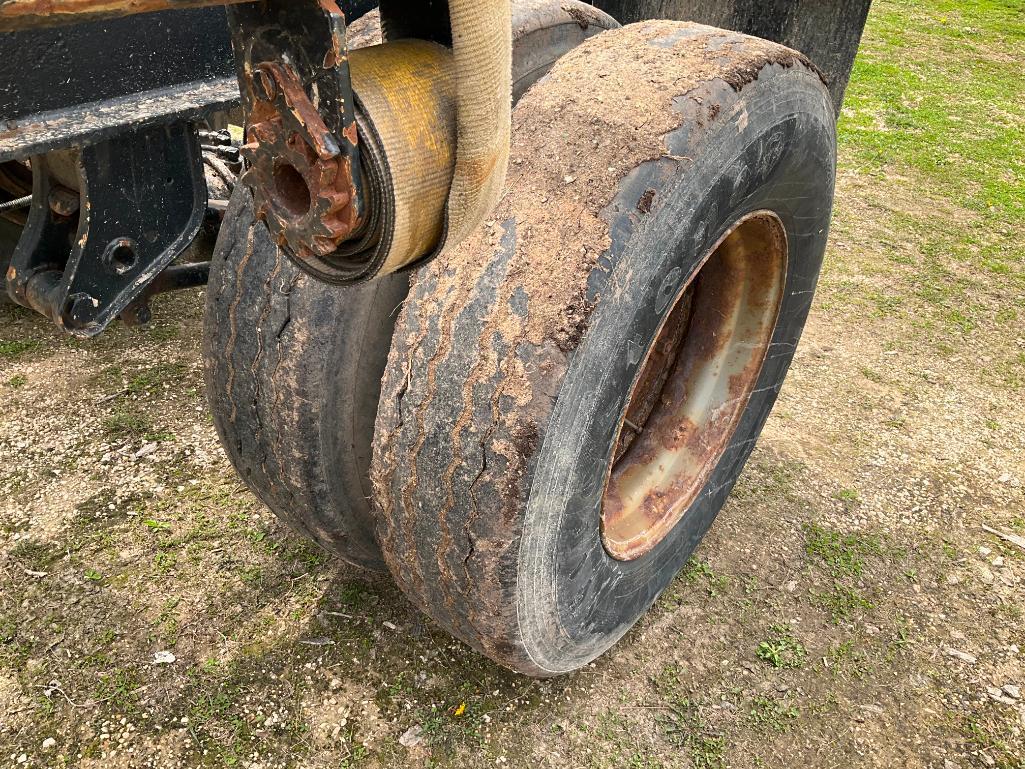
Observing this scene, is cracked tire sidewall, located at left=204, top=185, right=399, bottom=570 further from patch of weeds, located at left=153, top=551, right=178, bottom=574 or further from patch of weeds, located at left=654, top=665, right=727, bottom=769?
patch of weeds, located at left=654, top=665, right=727, bottom=769

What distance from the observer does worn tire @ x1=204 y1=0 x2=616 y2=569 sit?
5.60 feet

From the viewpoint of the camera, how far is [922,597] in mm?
2510

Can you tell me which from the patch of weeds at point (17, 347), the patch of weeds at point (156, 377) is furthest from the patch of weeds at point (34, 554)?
the patch of weeds at point (17, 347)

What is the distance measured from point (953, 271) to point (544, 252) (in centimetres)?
369

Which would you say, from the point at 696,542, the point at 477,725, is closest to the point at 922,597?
the point at 696,542

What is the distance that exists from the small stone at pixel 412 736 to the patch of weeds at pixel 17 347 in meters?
2.15

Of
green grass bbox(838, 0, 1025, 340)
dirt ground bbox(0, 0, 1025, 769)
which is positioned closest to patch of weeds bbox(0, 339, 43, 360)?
dirt ground bbox(0, 0, 1025, 769)

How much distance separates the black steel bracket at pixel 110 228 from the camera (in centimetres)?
172

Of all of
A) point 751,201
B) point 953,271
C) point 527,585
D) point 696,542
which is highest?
point 751,201

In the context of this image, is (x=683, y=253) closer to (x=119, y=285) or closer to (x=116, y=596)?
(x=119, y=285)

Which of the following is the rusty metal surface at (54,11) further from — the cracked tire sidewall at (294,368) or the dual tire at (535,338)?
the cracked tire sidewall at (294,368)

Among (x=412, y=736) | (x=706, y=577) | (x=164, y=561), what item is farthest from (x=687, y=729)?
(x=164, y=561)

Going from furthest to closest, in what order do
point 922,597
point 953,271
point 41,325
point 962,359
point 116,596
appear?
point 953,271, point 962,359, point 41,325, point 922,597, point 116,596

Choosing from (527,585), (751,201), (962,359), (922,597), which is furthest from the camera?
(962,359)
